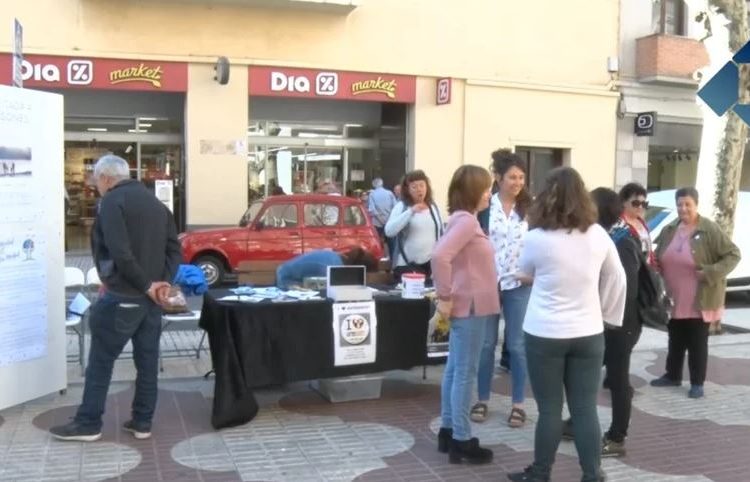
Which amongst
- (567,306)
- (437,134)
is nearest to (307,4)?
(437,134)

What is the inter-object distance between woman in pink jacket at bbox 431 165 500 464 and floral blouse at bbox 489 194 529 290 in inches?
32.1

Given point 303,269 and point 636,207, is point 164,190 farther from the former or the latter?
point 636,207

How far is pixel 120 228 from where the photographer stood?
16.3ft

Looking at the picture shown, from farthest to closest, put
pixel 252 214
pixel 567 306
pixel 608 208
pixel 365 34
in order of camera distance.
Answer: pixel 365 34, pixel 252 214, pixel 608 208, pixel 567 306

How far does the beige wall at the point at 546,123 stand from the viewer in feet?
59.3

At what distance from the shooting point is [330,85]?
1689cm

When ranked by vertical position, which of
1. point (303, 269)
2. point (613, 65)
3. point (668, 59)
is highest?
point (668, 59)

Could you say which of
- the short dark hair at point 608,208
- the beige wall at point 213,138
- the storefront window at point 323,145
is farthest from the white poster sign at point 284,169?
the short dark hair at point 608,208

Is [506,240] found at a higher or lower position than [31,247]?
higher

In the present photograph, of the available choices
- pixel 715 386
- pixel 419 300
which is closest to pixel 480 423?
pixel 419 300

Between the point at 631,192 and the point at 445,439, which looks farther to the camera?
the point at 631,192

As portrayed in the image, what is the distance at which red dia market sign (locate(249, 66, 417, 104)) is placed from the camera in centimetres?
1641

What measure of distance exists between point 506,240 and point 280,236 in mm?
7649

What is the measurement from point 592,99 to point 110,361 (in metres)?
16.3
